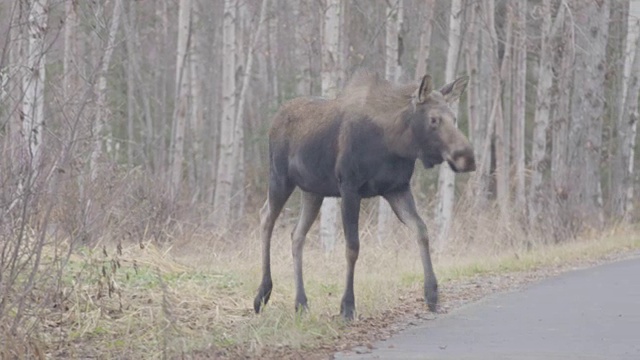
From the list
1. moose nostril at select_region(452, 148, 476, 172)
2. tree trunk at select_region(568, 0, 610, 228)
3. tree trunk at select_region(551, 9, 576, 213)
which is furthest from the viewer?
tree trunk at select_region(568, 0, 610, 228)

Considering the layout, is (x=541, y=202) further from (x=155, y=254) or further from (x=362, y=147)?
(x=362, y=147)

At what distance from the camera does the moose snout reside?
12125 mm

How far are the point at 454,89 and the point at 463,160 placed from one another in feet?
3.32

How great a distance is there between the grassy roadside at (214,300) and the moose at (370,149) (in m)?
0.62

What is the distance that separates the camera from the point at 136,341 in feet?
36.9

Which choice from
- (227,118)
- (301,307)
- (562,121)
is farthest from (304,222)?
(562,121)

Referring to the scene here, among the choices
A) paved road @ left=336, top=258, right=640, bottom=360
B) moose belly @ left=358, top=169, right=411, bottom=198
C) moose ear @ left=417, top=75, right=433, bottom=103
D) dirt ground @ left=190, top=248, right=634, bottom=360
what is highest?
moose ear @ left=417, top=75, right=433, bottom=103

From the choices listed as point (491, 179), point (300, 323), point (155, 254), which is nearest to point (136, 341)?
point (300, 323)

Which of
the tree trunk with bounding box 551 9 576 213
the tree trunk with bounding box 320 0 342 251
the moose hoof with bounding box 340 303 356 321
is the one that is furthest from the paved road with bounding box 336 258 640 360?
the tree trunk with bounding box 551 9 576 213

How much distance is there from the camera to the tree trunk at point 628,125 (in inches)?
1329

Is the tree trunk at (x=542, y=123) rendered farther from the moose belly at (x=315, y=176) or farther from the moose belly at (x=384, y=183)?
the moose belly at (x=384, y=183)

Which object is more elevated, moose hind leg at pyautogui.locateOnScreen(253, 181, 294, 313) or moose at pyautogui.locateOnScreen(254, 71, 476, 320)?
moose at pyautogui.locateOnScreen(254, 71, 476, 320)

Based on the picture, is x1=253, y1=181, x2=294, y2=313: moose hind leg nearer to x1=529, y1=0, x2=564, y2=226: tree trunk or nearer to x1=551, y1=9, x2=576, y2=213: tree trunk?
x1=529, y1=0, x2=564, y2=226: tree trunk

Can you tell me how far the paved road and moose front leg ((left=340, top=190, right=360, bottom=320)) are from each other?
25.1 inches
